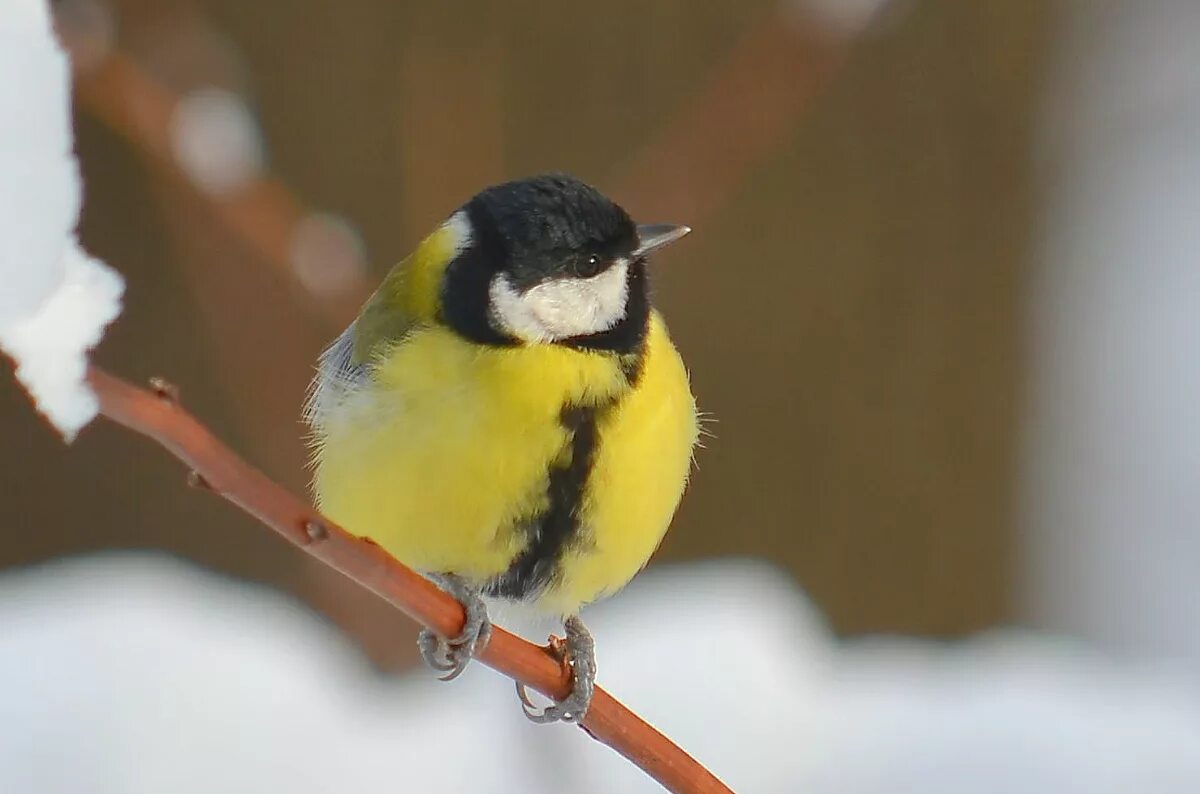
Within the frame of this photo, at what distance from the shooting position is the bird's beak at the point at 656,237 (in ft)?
2.01

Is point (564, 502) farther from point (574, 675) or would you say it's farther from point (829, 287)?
point (829, 287)

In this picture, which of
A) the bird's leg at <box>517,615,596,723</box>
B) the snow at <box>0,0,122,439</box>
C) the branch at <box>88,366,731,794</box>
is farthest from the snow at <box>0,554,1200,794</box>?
the snow at <box>0,0,122,439</box>

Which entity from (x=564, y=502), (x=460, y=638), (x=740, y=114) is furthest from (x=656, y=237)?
(x=740, y=114)

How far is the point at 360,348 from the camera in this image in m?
0.65

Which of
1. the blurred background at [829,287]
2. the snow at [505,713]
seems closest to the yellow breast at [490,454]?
the snow at [505,713]

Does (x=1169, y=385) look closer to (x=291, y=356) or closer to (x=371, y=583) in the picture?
(x=291, y=356)

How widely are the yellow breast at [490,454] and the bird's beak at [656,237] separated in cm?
5

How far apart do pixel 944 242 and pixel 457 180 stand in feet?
2.40

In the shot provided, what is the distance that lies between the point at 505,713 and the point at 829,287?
0.83 m

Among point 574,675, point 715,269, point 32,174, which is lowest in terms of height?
point 574,675

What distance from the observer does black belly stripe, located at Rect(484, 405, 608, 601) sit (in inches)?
21.9

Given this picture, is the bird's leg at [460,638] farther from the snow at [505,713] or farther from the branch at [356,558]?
the snow at [505,713]

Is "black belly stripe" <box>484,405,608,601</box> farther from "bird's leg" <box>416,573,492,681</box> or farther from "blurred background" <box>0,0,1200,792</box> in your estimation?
"blurred background" <box>0,0,1200,792</box>

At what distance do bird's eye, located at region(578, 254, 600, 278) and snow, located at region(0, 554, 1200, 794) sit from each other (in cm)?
41
